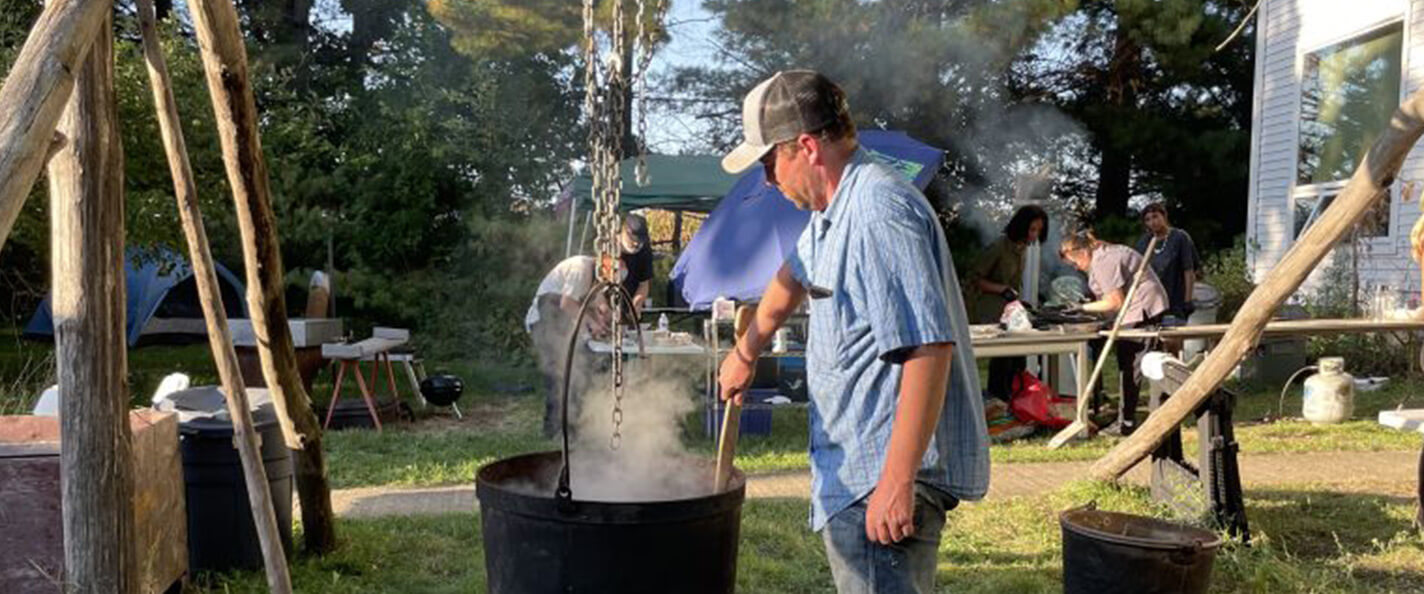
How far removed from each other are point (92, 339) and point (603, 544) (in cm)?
185

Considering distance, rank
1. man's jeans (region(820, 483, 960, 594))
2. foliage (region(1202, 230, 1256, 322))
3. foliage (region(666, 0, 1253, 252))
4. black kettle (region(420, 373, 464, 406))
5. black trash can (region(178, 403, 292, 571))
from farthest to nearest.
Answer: foliage (region(666, 0, 1253, 252)) → foliage (region(1202, 230, 1256, 322)) → black kettle (region(420, 373, 464, 406)) → black trash can (region(178, 403, 292, 571)) → man's jeans (region(820, 483, 960, 594))

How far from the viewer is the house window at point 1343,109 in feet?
35.8

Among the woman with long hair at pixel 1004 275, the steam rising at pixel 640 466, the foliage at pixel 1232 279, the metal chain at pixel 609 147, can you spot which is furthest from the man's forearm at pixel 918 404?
the foliage at pixel 1232 279

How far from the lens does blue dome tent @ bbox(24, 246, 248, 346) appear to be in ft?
34.3

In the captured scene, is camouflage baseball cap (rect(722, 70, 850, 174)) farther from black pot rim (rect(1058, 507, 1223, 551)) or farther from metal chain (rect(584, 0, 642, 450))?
black pot rim (rect(1058, 507, 1223, 551))

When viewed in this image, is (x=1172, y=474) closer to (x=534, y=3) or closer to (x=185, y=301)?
(x=534, y=3)

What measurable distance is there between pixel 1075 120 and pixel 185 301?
47.2 ft

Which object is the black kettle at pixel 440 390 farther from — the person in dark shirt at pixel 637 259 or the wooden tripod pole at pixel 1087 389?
the wooden tripod pole at pixel 1087 389

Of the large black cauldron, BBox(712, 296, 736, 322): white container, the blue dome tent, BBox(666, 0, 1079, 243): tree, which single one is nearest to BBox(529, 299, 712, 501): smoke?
the large black cauldron

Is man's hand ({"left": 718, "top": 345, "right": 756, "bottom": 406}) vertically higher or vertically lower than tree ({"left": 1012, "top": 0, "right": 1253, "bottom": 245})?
lower

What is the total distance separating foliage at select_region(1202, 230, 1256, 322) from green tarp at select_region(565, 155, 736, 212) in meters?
5.64

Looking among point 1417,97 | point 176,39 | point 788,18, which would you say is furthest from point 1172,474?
point 788,18

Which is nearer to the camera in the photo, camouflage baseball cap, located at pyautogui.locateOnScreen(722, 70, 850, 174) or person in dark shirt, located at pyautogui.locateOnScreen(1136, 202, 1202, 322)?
camouflage baseball cap, located at pyautogui.locateOnScreen(722, 70, 850, 174)

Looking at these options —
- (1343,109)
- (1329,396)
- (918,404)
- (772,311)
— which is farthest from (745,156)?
(1343,109)
